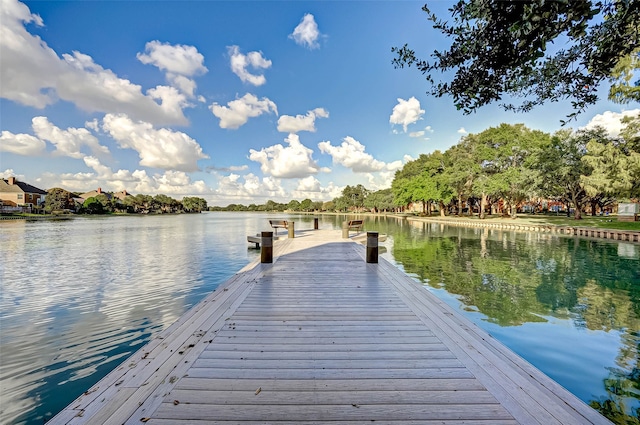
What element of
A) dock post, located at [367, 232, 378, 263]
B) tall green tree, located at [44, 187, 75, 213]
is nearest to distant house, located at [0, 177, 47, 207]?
tall green tree, located at [44, 187, 75, 213]

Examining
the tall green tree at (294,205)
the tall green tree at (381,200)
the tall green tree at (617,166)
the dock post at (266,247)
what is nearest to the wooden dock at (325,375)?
the dock post at (266,247)

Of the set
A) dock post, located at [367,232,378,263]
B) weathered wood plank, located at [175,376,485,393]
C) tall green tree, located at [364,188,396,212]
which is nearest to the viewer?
weathered wood plank, located at [175,376,485,393]

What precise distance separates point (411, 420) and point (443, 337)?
5.11ft

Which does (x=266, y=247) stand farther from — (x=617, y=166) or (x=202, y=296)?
(x=617, y=166)

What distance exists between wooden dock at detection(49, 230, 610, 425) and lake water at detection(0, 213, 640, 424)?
167cm

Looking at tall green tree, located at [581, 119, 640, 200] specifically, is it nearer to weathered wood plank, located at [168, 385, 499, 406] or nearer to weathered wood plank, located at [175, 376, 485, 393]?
weathered wood plank, located at [175, 376, 485, 393]

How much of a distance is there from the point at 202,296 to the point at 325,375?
596cm

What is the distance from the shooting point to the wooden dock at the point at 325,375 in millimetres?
2049

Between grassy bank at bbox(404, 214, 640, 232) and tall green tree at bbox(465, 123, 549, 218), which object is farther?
tall green tree at bbox(465, 123, 549, 218)

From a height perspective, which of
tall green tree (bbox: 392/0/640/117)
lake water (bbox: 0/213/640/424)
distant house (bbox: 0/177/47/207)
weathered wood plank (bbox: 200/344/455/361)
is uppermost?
distant house (bbox: 0/177/47/207)

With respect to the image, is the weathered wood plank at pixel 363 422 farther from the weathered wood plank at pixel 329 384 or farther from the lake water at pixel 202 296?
the lake water at pixel 202 296

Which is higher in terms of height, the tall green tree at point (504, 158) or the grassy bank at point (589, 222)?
the tall green tree at point (504, 158)

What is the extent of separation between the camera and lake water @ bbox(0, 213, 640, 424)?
381cm

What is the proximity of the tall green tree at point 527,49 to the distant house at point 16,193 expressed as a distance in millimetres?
75417
